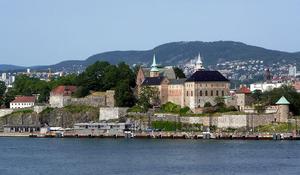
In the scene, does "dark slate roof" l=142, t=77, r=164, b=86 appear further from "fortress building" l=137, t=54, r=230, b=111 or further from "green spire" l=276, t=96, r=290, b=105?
"green spire" l=276, t=96, r=290, b=105

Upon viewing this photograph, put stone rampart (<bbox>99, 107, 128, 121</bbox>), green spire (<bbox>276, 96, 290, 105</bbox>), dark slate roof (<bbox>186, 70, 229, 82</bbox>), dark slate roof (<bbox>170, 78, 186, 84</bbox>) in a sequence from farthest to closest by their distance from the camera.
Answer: dark slate roof (<bbox>170, 78, 186, 84</bbox>) → stone rampart (<bbox>99, 107, 128, 121</bbox>) → dark slate roof (<bbox>186, 70, 229, 82</bbox>) → green spire (<bbox>276, 96, 290, 105</bbox>)

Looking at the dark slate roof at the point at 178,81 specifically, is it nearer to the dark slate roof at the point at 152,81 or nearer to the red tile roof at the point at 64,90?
the dark slate roof at the point at 152,81

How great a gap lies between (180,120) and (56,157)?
2668 centimetres

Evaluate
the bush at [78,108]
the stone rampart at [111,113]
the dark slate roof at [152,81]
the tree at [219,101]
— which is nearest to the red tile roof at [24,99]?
the bush at [78,108]

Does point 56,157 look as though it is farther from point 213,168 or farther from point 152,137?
point 152,137

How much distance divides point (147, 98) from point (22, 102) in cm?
2446

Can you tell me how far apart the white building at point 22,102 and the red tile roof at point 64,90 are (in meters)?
7.83

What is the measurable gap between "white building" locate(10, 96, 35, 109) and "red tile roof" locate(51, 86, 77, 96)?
783cm

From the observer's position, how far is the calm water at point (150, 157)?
56625 mm

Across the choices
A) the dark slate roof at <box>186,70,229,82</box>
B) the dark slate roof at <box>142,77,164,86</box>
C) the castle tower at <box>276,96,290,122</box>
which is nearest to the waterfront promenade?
the castle tower at <box>276,96,290,122</box>

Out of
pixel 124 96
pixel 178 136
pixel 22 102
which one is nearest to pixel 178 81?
pixel 124 96

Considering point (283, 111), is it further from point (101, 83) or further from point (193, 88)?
point (101, 83)

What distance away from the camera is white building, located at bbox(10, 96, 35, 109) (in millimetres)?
115500

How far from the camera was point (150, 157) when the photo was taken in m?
66.0
